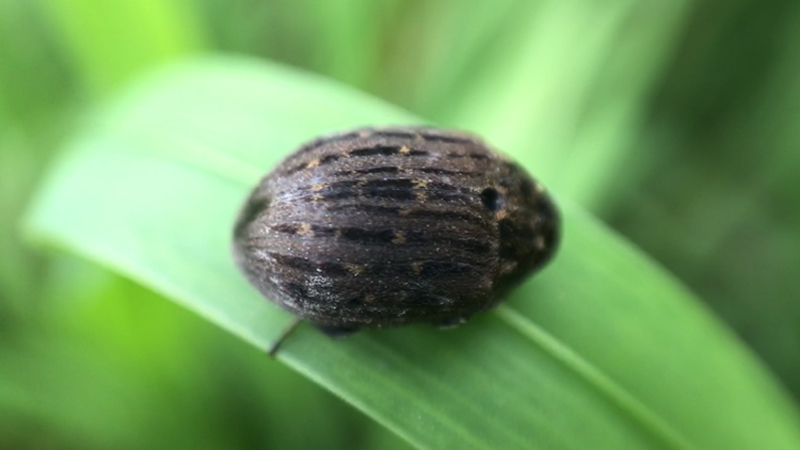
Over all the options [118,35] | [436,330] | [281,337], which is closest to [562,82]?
[436,330]

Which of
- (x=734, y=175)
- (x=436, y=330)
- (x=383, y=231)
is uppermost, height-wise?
(x=734, y=175)

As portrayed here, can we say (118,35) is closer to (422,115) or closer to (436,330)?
(422,115)

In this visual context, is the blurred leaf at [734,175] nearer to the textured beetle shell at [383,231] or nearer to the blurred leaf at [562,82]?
the blurred leaf at [562,82]

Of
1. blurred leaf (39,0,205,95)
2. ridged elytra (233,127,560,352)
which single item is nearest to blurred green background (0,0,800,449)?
blurred leaf (39,0,205,95)

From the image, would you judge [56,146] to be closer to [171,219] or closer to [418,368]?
[171,219]

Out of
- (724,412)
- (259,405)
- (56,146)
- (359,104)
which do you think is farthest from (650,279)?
(56,146)

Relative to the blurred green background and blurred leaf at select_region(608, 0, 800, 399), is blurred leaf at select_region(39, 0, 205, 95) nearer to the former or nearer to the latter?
the blurred green background

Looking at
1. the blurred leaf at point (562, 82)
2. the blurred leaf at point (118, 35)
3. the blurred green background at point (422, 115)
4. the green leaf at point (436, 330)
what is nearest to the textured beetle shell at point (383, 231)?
the green leaf at point (436, 330)
